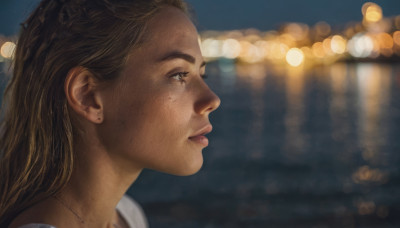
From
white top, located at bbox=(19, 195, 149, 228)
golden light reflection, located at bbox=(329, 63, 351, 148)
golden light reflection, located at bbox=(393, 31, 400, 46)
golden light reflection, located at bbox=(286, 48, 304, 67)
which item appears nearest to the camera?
white top, located at bbox=(19, 195, 149, 228)

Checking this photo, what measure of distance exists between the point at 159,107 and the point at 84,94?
327 millimetres

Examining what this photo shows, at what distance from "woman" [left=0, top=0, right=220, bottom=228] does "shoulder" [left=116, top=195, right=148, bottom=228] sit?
1.22 feet

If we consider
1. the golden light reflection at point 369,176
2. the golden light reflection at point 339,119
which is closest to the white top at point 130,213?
the golden light reflection at point 369,176

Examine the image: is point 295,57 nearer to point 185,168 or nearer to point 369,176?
point 369,176

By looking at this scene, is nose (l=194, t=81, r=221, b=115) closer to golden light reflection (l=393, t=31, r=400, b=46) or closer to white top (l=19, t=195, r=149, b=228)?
white top (l=19, t=195, r=149, b=228)

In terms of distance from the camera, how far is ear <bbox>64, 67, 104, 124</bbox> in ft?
6.40

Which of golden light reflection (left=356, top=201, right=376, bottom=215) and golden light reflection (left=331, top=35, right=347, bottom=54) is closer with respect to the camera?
golden light reflection (left=356, top=201, right=376, bottom=215)

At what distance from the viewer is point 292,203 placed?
14281 mm

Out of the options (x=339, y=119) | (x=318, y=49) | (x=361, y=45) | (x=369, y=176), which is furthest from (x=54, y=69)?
(x=318, y=49)

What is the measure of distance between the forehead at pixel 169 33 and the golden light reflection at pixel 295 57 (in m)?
180

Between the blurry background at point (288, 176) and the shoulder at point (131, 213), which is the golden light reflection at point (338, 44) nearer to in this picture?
the blurry background at point (288, 176)

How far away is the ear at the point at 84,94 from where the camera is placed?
1.95 meters

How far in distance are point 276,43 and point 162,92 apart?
18051 cm

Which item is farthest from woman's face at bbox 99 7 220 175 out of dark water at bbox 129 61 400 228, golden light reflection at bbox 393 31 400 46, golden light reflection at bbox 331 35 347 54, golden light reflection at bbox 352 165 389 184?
golden light reflection at bbox 331 35 347 54
